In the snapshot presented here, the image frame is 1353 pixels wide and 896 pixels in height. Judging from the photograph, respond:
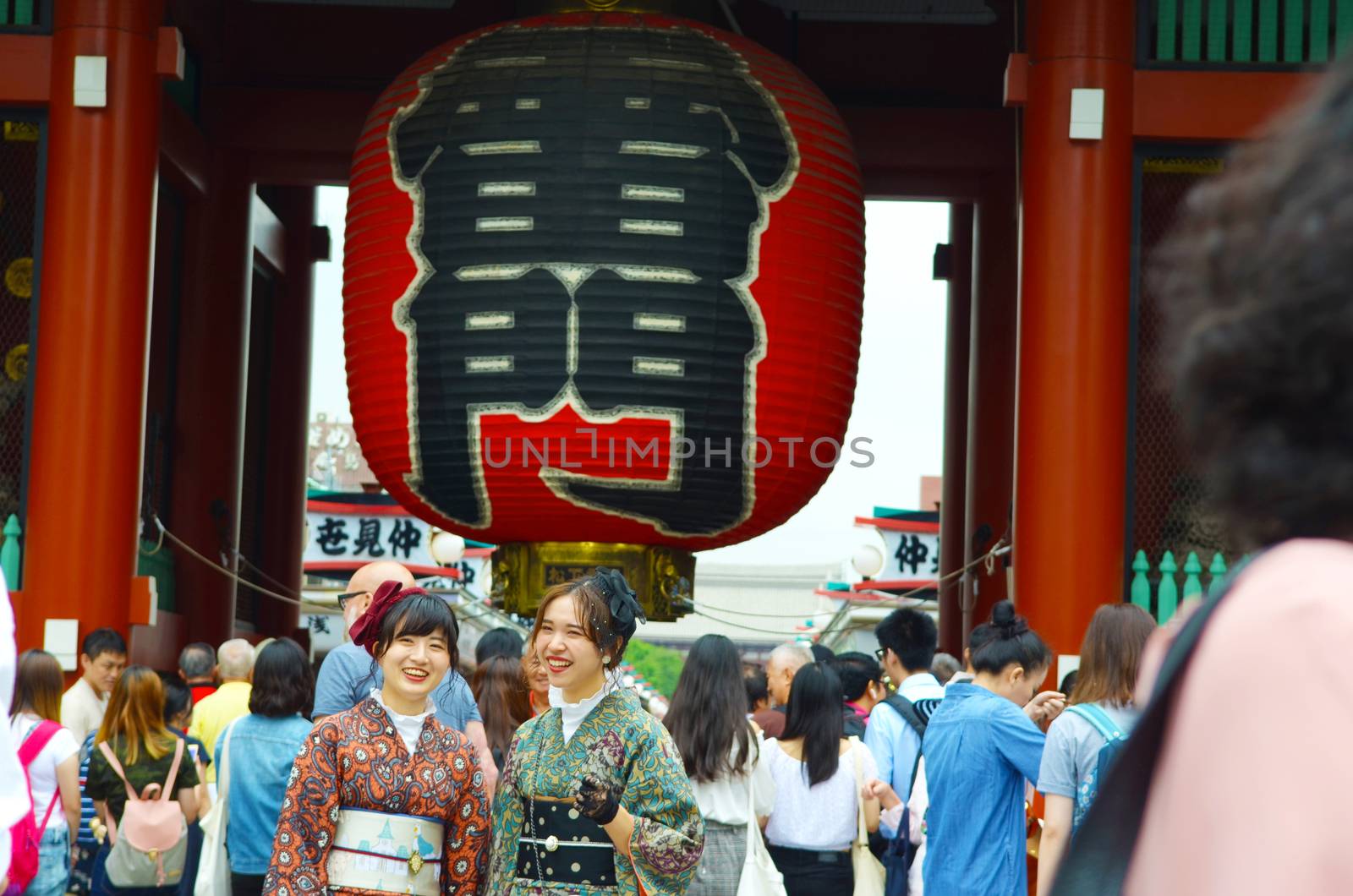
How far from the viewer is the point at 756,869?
5086 millimetres

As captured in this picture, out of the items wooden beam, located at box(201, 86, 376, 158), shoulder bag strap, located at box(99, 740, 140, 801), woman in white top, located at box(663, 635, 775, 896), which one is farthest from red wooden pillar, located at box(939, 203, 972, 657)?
shoulder bag strap, located at box(99, 740, 140, 801)

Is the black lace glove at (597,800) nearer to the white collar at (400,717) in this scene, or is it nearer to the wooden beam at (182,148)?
the white collar at (400,717)

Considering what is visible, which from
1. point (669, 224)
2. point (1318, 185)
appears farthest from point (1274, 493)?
point (669, 224)

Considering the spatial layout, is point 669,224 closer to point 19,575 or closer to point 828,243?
point 828,243

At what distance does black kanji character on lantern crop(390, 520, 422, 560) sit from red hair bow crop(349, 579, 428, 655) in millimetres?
14924

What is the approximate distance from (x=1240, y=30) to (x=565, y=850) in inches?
231

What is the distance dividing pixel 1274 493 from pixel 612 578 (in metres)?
3.05

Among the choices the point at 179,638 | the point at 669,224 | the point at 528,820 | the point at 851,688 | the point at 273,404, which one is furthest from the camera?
the point at 273,404

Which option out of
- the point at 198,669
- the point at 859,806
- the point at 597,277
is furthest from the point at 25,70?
the point at 859,806

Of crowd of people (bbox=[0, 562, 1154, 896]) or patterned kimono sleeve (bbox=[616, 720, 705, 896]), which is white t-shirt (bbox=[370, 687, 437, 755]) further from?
patterned kimono sleeve (bbox=[616, 720, 705, 896])

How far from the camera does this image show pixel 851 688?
662 cm

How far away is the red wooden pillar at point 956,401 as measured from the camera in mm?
12672

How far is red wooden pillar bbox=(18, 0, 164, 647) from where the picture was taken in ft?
25.2

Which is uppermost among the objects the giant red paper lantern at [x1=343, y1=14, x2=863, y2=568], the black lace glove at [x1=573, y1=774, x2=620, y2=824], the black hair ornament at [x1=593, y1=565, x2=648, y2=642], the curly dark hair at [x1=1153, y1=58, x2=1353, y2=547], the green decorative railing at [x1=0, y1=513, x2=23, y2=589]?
the giant red paper lantern at [x1=343, y1=14, x2=863, y2=568]
